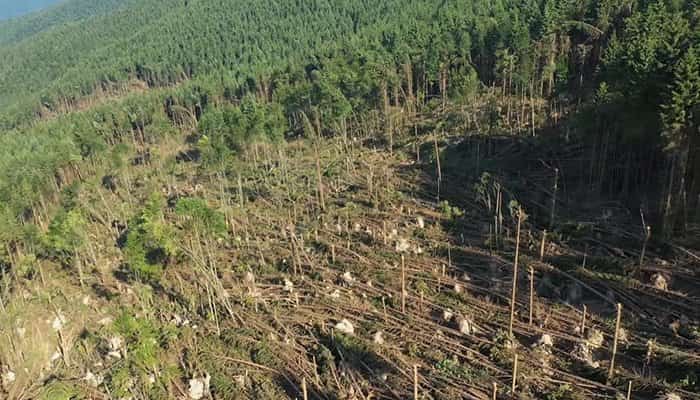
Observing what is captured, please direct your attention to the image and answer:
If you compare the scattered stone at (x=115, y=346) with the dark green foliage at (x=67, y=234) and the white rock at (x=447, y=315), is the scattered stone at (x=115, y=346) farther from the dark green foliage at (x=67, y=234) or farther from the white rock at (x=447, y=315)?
the white rock at (x=447, y=315)

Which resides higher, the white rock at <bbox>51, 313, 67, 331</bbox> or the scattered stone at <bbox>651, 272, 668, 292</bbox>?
the scattered stone at <bbox>651, 272, 668, 292</bbox>

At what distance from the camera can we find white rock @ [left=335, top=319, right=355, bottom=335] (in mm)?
24188

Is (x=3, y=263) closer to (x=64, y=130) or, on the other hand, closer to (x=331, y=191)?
(x=331, y=191)

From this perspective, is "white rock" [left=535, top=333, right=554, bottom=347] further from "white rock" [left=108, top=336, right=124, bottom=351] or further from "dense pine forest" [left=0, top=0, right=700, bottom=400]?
"white rock" [left=108, top=336, right=124, bottom=351]

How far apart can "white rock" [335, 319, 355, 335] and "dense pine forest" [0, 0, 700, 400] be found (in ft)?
0.70

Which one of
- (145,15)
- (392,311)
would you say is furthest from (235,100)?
(145,15)

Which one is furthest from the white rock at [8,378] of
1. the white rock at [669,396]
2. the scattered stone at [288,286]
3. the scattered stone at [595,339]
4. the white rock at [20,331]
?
the white rock at [669,396]

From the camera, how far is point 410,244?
31562 mm

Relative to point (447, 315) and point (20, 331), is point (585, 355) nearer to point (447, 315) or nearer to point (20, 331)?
point (447, 315)

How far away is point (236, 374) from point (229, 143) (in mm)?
36682

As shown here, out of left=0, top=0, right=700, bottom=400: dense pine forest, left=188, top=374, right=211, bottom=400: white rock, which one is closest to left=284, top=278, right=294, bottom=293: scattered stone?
left=0, top=0, right=700, bottom=400: dense pine forest

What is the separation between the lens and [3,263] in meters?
40.4

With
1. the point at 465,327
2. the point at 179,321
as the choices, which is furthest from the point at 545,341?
the point at 179,321

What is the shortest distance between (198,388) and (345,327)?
291 inches
